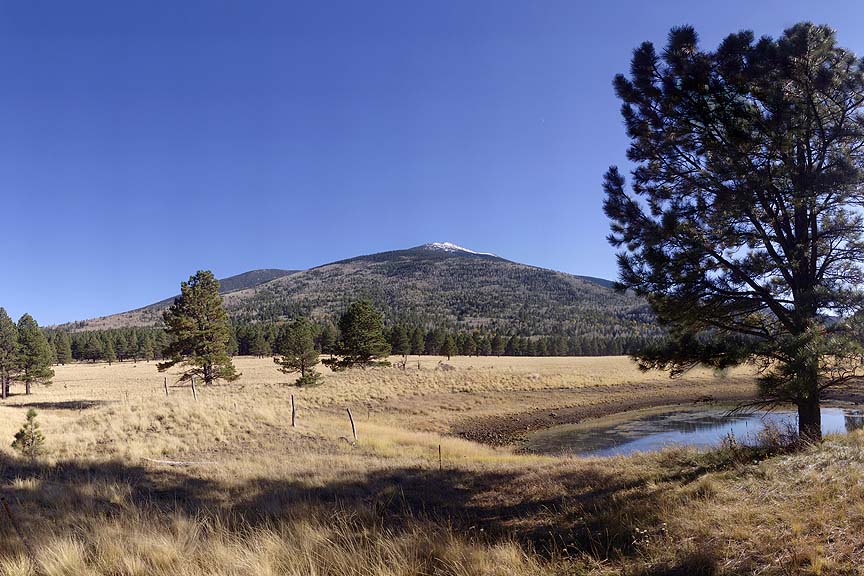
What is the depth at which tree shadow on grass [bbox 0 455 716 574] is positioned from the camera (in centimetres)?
590

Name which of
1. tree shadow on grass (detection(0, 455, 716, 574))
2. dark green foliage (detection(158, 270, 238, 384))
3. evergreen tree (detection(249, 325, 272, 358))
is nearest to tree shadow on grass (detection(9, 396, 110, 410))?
dark green foliage (detection(158, 270, 238, 384))

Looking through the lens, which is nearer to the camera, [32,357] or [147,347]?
[32,357]

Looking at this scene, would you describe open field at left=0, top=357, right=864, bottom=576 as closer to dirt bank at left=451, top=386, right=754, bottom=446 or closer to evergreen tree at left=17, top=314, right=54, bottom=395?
dirt bank at left=451, top=386, right=754, bottom=446

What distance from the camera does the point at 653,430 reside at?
27188 mm

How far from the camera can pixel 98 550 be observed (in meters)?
4.92

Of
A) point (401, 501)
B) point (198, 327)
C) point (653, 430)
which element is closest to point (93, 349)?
point (198, 327)

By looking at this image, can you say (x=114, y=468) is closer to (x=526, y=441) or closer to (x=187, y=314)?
(x=526, y=441)

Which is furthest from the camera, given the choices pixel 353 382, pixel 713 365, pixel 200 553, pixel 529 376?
pixel 529 376

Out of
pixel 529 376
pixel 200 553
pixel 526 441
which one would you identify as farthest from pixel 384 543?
pixel 529 376

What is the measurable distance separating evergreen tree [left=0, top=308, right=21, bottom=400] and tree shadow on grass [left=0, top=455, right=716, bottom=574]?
131 ft

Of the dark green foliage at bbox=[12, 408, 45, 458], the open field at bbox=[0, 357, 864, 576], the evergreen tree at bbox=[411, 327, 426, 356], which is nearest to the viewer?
the open field at bbox=[0, 357, 864, 576]

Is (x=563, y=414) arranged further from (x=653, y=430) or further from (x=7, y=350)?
(x=7, y=350)

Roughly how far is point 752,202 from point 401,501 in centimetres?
789

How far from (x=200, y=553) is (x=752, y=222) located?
954 cm
